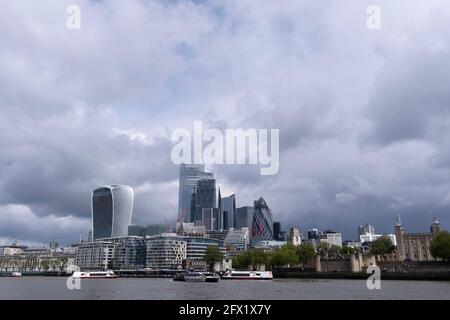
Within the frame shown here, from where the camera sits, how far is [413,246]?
164 metres

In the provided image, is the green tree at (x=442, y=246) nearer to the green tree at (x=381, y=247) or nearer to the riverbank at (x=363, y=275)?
the riverbank at (x=363, y=275)

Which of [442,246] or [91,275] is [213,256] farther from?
[442,246]

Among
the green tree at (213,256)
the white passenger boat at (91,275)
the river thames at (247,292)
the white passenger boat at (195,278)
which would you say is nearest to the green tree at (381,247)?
the green tree at (213,256)

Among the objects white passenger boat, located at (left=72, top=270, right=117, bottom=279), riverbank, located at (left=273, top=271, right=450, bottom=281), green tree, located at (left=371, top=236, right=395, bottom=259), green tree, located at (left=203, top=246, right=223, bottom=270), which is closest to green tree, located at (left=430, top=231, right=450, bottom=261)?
riverbank, located at (left=273, top=271, right=450, bottom=281)

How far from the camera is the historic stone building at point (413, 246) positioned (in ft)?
532

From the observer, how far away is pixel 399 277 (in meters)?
102

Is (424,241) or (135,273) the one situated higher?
(424,241)

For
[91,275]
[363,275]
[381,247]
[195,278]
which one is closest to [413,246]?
[381,247]
